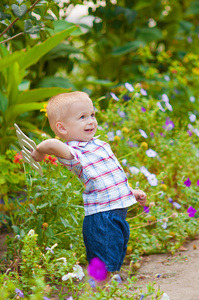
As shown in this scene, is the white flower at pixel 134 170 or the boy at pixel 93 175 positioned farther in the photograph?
the white flower at pixel 134 170

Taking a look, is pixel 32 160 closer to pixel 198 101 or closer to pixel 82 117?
pixel 82 117

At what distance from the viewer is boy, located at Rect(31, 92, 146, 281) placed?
1682 millimetres

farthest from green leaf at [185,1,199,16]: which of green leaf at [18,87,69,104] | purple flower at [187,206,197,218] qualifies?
purple flower at [187,206,197,218]

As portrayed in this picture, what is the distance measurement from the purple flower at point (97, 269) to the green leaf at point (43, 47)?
1537mm

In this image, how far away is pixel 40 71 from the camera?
3.55 meters

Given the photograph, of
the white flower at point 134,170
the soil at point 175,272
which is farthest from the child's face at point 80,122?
the white flower at point 134,170

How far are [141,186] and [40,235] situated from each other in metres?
0.75

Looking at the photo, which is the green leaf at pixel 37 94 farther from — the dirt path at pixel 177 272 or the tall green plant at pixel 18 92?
the dirt path at pixel 177 272

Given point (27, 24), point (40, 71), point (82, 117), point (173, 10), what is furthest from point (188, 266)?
point (173, 10)

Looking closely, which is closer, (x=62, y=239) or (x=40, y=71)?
(x=62, y=239)

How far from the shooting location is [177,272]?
6.77ft

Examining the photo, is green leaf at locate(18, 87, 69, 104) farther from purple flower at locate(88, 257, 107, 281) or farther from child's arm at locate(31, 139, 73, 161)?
purple flower at locate(88, 257, 107, 281)

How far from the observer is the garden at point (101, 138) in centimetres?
180

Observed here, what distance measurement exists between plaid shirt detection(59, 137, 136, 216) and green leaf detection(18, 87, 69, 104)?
110 cm
